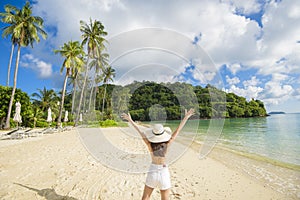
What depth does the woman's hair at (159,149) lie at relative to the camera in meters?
2.66

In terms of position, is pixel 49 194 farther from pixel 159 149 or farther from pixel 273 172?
pixel 273 172

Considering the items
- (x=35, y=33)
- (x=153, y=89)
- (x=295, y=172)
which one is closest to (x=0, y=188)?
(x=295, y=172)

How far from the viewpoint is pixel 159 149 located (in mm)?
2668

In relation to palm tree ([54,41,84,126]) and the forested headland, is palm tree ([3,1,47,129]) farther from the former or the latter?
the forested headland

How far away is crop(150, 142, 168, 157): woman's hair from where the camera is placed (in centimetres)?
266

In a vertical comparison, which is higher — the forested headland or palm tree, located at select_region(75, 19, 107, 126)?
palm tree, located at select_region(75, 19, 107, 126)

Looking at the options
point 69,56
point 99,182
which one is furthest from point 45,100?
point 99,182

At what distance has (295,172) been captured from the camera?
6.85m

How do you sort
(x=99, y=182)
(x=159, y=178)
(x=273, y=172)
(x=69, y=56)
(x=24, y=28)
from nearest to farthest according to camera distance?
1. (x=159, y=178)
2. (x=99, y=182)
3. (x=273, y=172)
4. (x=24, y=28)
5. (x=69, y=56)

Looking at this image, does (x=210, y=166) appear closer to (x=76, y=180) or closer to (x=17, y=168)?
(x=76, y=180)

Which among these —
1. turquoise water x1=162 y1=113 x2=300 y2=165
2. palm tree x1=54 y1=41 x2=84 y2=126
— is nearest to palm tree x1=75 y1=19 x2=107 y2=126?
palm tree x1=54 y1=41 x2=84 y2=126

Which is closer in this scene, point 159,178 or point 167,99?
point 159,178

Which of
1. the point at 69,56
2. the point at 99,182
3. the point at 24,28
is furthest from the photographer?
the point at 69,56

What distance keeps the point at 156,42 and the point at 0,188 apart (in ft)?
24.8
